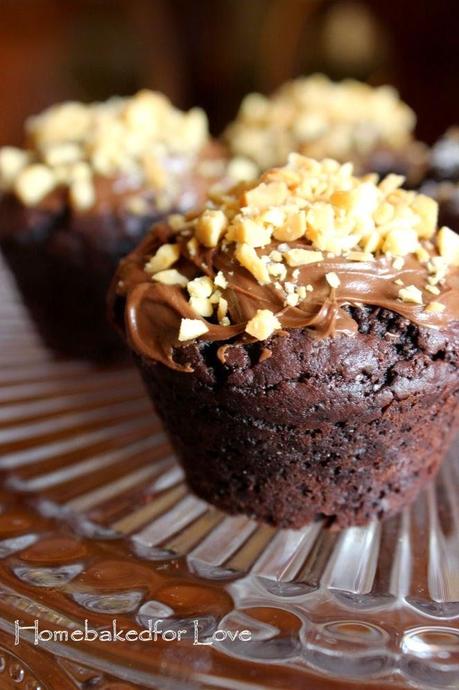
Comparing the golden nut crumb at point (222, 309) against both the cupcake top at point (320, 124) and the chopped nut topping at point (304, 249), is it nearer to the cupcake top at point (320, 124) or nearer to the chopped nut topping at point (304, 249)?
the chopped nut topping at point (304, 249)

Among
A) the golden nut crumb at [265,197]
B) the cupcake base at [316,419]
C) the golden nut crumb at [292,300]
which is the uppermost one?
the golden nut crumb at [265,197]

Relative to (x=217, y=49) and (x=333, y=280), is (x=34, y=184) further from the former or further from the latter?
(x=217, y=49)

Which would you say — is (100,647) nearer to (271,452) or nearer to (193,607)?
(193,607)

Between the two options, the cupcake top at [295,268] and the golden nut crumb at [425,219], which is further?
the golden nut crumb at [425,219]

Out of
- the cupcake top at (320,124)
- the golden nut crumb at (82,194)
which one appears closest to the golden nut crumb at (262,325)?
the golden nut crumb at (82,194)

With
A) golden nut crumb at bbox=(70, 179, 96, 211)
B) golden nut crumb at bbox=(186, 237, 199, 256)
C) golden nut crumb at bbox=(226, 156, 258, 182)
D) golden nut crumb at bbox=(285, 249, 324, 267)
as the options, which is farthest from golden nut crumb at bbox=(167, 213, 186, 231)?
golden nut crumb at bbox=(226, 156, 258, 182)

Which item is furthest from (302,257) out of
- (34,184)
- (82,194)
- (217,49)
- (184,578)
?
(217,49)

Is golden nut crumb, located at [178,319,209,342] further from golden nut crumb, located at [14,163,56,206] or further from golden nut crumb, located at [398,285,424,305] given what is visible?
golden nut crumb, located at [14,163,56,206]

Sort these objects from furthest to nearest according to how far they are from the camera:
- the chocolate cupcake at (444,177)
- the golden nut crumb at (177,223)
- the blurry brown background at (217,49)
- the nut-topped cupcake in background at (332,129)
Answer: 1. the blurry brown background at (217,49)
2. the nut-topped cupcake in background at (332,129)
3. the chocolate cupcake at (444,177)
4. the golden nut crumb at (177,223)

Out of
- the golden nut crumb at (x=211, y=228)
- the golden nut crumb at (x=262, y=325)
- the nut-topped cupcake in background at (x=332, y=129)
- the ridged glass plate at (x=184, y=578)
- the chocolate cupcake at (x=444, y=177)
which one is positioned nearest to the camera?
the ridged glass plate at (x=184, y=578)
